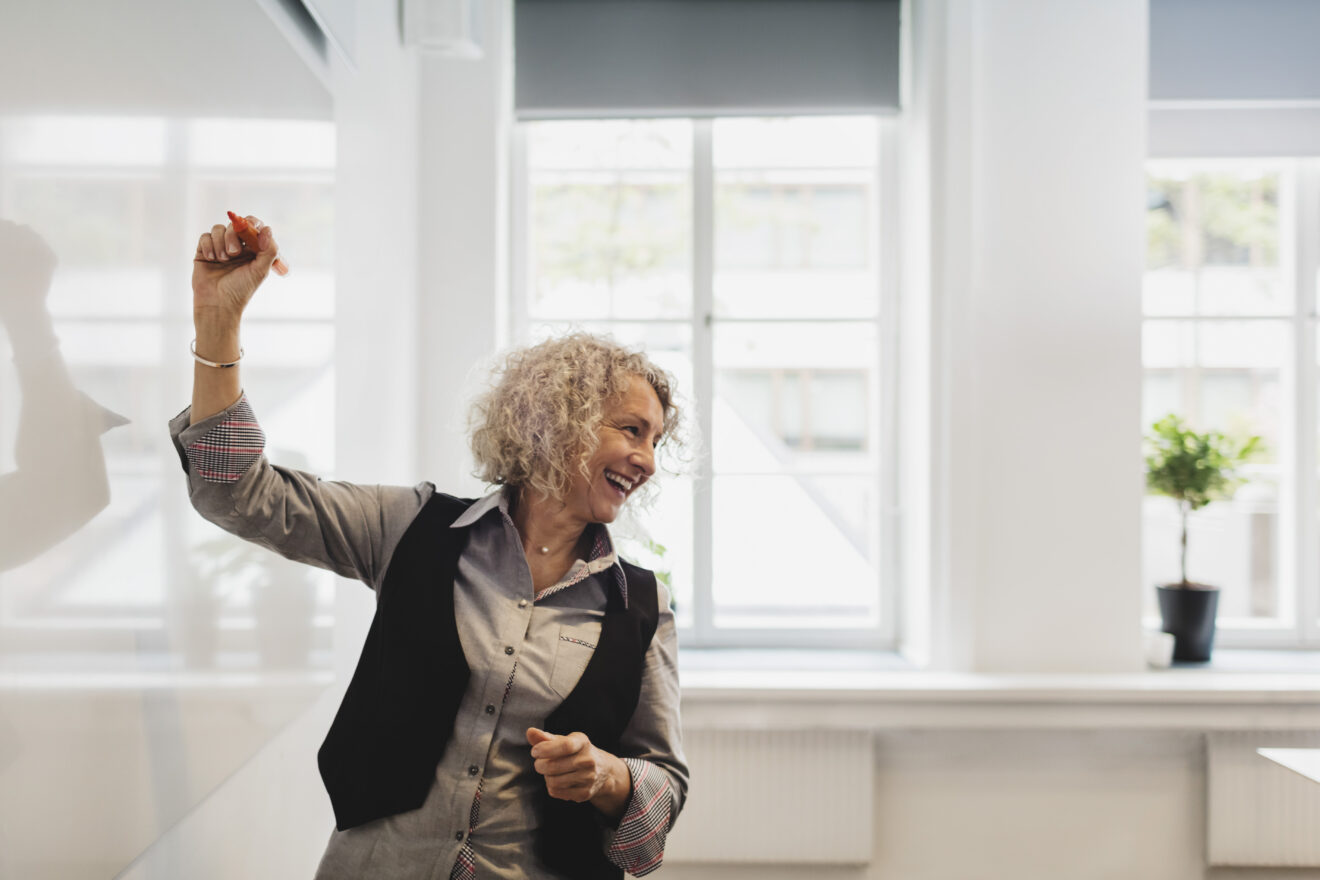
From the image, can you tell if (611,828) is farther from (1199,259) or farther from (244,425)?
(1199,259)

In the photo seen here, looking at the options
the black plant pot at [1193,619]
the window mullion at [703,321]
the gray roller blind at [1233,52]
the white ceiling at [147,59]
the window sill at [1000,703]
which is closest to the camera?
the white ceiling at [147,59]

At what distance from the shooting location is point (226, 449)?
3.33 feet

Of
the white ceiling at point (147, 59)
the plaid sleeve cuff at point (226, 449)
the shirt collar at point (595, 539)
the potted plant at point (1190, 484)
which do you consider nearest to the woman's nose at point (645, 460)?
the shirt collar at point (595, 539)

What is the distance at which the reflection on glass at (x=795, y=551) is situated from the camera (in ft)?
9.80

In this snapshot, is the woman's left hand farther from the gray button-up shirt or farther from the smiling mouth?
the smiling mouth

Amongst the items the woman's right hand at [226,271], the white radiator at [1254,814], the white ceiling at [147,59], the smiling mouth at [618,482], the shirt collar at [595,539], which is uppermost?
the white ceiling at [147,59]

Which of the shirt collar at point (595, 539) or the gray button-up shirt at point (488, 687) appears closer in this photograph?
the gray button-up shirt at point (488, 687)

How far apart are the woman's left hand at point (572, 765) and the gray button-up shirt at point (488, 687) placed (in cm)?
9

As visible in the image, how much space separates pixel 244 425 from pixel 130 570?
212mm

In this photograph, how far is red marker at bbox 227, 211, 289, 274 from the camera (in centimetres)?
100

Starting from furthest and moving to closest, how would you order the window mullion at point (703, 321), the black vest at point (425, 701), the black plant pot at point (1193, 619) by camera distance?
the window mullion at point (703, 321) → the black plant pot at point (1193, 619) → the black vest at point (425, 701)

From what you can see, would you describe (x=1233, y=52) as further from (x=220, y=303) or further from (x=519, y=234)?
(x=220, y=303)

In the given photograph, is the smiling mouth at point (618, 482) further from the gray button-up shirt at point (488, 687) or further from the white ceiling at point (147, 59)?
the white ceiling at point (147, 59)

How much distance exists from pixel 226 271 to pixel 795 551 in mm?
2273
